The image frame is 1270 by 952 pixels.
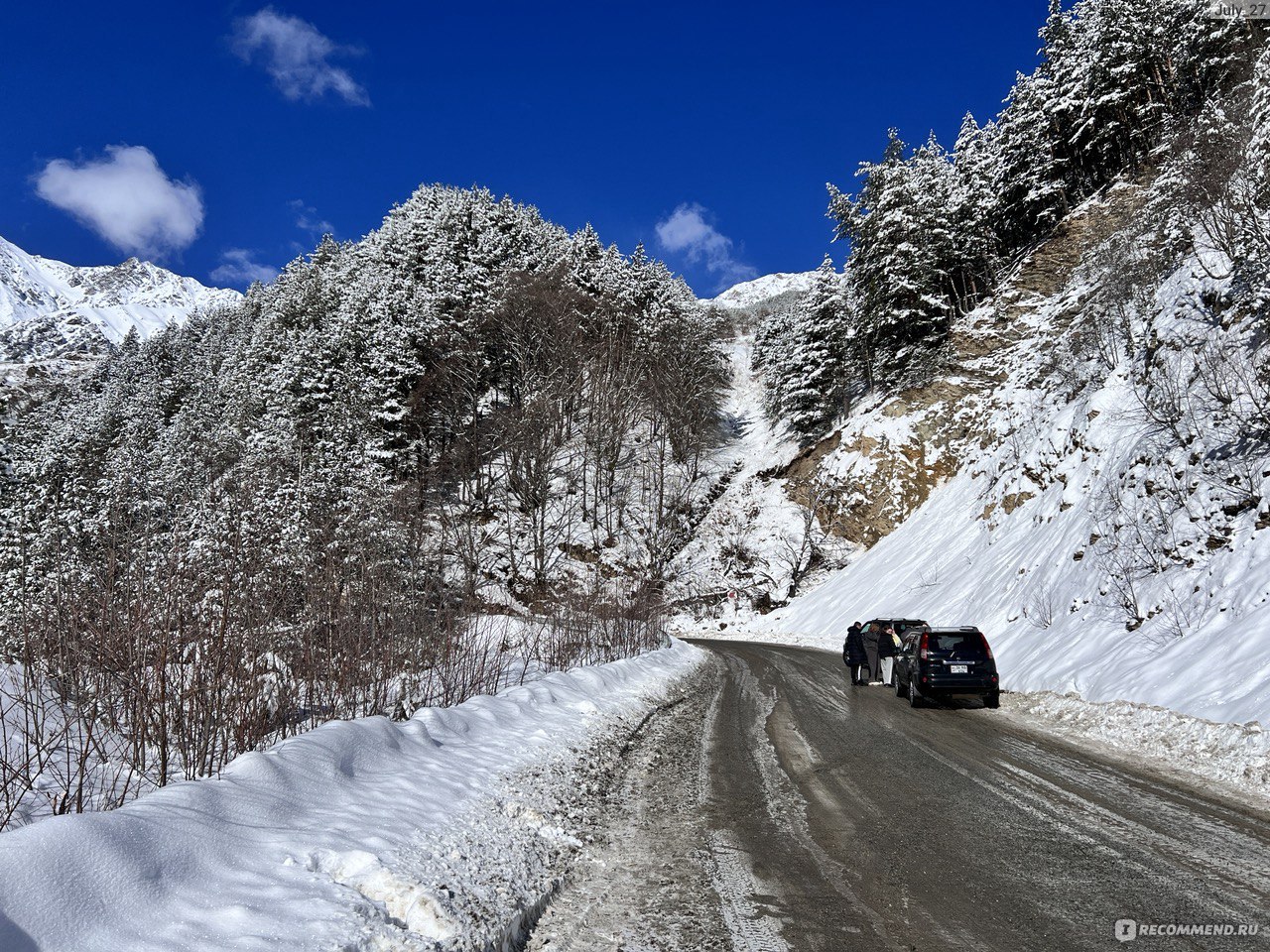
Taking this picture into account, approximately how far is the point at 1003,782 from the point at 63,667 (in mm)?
9191

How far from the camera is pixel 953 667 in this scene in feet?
41.8

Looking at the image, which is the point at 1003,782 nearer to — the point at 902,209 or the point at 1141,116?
the point at 902,209

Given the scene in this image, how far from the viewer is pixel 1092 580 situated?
15.8 m

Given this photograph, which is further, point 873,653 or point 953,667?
point 873,653

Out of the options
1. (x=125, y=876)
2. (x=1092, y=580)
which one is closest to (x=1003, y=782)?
(x=125, y=876)

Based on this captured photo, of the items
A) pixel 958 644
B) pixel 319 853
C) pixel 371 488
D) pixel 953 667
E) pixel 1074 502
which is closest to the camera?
pixel 319 853

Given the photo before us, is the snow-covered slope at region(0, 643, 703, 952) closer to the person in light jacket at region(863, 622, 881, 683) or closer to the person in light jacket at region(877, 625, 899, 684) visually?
the person in light jacket at region(877, 625, 899, 684)

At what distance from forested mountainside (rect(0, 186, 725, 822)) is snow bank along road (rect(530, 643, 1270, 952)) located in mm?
3614

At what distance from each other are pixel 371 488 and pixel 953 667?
64.7ft

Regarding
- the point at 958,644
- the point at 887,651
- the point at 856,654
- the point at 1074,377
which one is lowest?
the point at 856,654

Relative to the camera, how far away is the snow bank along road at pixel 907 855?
3.99 metres

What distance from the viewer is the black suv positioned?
41.5ft

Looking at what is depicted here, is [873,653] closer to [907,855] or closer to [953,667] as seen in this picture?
[953,667]
